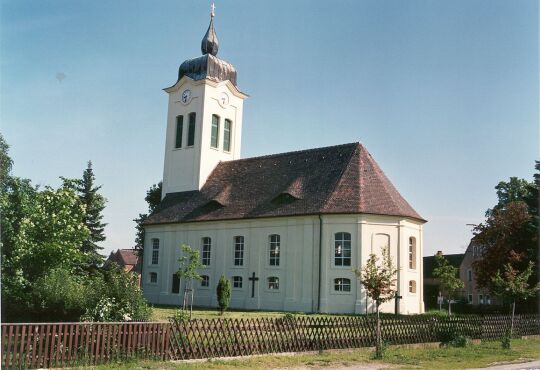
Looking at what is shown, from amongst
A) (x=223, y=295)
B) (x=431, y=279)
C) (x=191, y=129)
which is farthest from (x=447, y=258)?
(x=223, y=295)

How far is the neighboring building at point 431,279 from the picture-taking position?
6203 centimetres

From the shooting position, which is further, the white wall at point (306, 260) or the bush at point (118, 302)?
the white wall at point (306, 260)

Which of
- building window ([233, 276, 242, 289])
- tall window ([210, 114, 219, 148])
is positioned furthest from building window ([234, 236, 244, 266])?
tall window ([210, 114, 219, 148])

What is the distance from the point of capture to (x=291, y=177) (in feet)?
128

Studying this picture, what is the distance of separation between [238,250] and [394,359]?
23.5 metres

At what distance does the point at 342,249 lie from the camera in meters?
34.2

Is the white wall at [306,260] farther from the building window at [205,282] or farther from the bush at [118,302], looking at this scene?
the bush at [118,302]

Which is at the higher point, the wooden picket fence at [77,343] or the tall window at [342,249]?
the tall window at [342,249]

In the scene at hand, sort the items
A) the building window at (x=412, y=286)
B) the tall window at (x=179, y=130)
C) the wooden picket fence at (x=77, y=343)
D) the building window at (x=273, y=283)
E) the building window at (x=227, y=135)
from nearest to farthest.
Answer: the wooden picket fence at (x=77, y=343) → the building window at (x=412, y=286) → the building window at (x=273, y=283) → the building window at (x=227, y=135) → the tall window at (x=179, y=130)

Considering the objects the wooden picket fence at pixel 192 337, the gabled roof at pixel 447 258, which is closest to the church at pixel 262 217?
the wooden picket fence at pixel 192 337

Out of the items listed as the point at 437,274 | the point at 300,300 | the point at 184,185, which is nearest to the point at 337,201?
the point at 300,300

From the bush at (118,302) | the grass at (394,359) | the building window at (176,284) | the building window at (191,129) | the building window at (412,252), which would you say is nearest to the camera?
the grass at (394,359)

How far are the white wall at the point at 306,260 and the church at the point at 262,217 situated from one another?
0.06m

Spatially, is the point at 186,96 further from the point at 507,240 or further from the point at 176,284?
Answer: the point at 507,240
